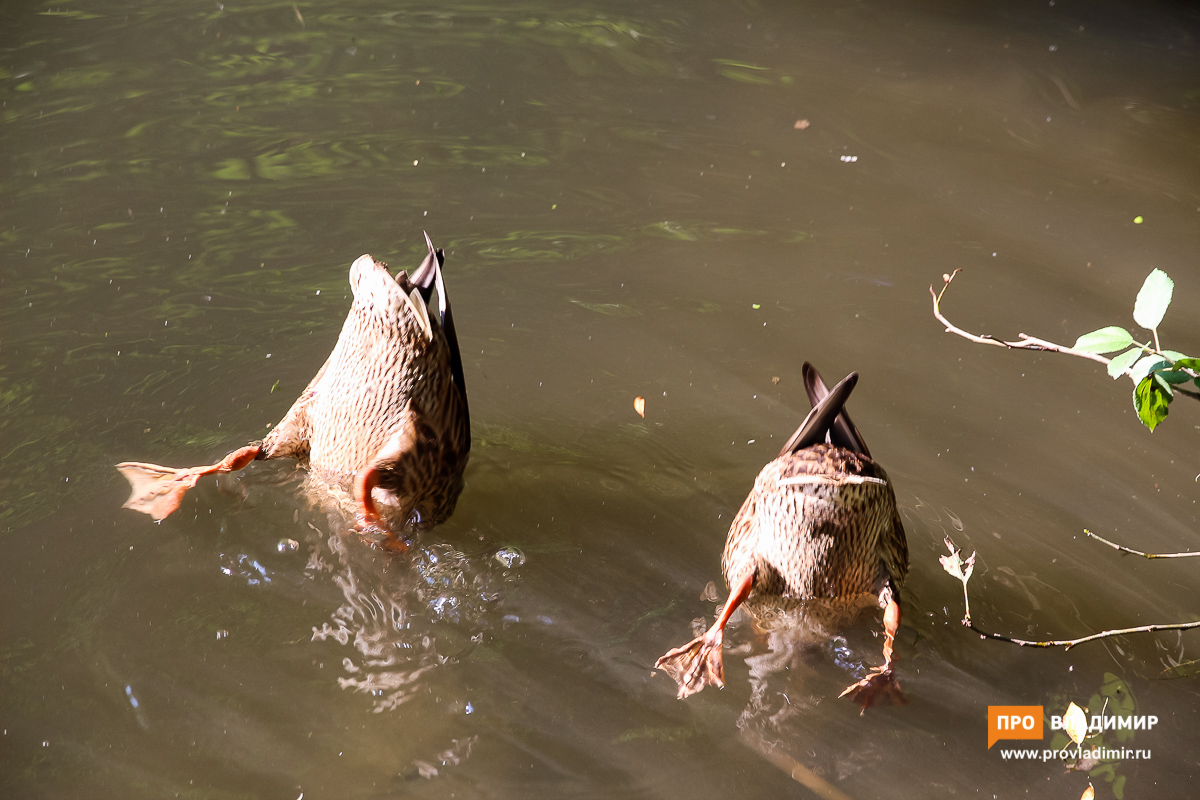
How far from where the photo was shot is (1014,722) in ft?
8.71

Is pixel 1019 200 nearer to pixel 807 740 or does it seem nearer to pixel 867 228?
pixel 867 228

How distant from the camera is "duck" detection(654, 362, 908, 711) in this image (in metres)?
2.51

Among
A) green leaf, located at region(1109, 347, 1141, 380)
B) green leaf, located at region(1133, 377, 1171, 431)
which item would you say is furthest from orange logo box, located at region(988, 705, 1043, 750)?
green leaf, located at region(1109, 347, 1141, 380)

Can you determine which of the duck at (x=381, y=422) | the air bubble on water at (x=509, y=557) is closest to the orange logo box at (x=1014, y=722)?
the air bubble on water at (x=509, y=557)

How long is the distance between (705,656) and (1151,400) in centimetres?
125

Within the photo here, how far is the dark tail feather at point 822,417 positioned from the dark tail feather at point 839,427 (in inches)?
1.0

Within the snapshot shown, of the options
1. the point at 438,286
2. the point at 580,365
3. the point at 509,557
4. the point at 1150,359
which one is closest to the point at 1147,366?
the point at 1150,359

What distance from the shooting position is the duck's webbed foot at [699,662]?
2520mm

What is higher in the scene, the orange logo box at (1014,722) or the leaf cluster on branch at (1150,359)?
the leaf cluster on branch at (1150,359)

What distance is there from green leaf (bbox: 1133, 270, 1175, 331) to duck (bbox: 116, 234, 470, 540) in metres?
1.66

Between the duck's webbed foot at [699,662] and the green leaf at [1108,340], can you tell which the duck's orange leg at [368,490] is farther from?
the green leaf at [1108,340]

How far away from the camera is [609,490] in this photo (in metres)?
3.23

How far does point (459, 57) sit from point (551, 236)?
1737 millimetres

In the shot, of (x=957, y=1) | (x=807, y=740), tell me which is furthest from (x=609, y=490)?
(x=957, y=1)
